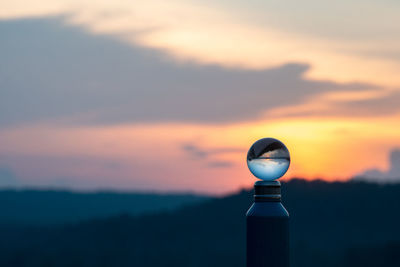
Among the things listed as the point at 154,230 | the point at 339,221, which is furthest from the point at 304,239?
the point at 154,230

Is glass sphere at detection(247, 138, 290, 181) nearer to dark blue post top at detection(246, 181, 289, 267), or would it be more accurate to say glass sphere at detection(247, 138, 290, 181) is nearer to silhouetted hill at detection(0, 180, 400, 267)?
dark blue post top at detection(246, 181, 289, 267)

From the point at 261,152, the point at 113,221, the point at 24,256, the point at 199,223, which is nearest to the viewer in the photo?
the point at 261,152

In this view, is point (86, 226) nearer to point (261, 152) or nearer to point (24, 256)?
point (24, 256)

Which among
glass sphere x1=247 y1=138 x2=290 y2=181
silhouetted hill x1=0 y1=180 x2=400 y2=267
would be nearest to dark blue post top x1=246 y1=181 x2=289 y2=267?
glass sphere x1=247 y1=138 x2=290 y2=181

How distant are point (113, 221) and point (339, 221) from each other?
24.4 meters

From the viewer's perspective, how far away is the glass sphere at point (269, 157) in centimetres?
578

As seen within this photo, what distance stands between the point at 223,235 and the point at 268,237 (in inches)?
2381

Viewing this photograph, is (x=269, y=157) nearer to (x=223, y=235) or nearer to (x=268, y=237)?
(x=268, y=237)

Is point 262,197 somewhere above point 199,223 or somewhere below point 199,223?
above

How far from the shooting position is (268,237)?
5777mm

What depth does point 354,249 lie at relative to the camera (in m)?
55.4

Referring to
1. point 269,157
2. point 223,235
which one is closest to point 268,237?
point 269,157

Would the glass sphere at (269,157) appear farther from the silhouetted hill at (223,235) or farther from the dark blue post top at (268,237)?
the silhouetted hill at (223,235)

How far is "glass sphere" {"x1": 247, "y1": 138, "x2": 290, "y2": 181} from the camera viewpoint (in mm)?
5777
